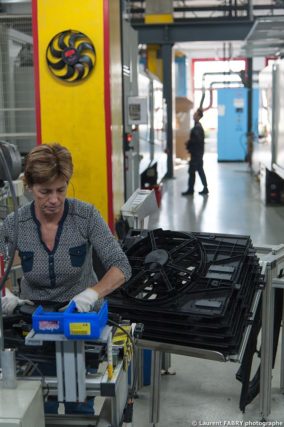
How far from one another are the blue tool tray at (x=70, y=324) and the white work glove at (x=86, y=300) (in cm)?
14

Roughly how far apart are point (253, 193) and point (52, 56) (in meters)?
5.86

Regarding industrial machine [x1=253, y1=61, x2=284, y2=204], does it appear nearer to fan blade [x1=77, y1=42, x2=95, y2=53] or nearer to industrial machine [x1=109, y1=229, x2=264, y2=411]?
fan blade [x1=77, y1=42, x2=95, y2=53]

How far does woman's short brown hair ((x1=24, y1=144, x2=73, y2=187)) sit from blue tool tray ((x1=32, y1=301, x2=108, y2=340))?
54cm

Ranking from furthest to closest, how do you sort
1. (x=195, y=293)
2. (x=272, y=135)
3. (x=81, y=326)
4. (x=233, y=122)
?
(x=233, y=122) < (x=272, y=135) < (x=195, y=293) < (x=81, y=326)

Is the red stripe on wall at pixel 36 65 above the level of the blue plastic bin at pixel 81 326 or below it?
above

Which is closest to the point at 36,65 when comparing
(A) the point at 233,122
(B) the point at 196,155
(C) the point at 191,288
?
(C) the point at 191,288

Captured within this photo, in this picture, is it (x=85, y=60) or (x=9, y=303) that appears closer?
(x=9, y=303)

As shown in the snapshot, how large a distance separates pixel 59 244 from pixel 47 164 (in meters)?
0.29

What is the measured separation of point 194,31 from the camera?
9445 millimetres

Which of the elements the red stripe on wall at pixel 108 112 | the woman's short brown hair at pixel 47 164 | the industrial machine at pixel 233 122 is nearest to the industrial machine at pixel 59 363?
the woman's short brown hair at pixel 47 164

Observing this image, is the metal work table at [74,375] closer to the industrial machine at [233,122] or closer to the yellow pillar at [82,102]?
the yellow pillar at [82,102]

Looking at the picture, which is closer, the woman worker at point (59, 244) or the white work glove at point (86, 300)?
the white work glove at point (86, 300)

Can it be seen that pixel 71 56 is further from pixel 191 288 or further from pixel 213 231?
pixel 213 231

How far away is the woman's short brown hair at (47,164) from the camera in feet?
5.89
